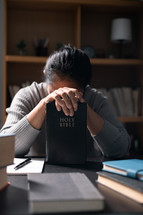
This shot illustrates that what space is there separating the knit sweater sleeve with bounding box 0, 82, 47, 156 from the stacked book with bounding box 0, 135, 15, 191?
481mm

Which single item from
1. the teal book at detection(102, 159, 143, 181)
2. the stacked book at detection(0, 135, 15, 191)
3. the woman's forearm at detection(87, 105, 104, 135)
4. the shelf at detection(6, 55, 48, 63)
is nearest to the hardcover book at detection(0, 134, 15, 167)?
the stacked book at detection(0, 135, 15, 191)

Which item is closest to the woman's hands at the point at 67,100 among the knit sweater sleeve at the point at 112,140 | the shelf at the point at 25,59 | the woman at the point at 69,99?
the woman at the point at 69,99

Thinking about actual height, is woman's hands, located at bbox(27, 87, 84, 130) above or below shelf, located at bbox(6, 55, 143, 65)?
below

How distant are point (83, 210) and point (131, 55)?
2238 millimetres

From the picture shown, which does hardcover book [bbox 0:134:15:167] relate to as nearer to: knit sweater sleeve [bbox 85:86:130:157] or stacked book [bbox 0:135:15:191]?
stacked book [bbox 0:135:15:191]

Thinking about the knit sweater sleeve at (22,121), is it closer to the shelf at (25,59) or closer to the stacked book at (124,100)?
the shelf at (25,59)

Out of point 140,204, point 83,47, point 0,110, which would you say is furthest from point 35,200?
point 83,47

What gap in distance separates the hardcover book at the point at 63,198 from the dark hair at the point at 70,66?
0.69 metres

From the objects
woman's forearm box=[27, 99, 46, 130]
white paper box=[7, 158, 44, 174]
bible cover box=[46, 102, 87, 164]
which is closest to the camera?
white paper box=[7, 158, 44, 174]

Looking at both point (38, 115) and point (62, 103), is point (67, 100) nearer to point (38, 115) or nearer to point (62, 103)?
point (62, 103)

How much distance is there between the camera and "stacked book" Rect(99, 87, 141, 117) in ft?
7.93

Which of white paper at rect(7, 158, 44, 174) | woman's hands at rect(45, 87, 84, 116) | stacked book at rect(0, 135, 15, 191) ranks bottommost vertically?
white paper at rect(7, 158, 44, 174)

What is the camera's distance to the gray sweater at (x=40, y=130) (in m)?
1.20

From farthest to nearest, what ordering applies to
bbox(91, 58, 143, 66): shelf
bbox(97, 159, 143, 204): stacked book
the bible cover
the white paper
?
bbox(91, 58, 143, 66): shelf → the bible cover → the white paper → bbox(97, 159, 143, 204): stacked book
